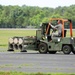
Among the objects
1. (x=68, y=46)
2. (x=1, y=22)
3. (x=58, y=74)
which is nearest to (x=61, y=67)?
(x=58, y=74)

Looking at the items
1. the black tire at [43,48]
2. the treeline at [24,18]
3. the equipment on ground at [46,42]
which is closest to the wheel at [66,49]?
the equipment on ground at [46,42]

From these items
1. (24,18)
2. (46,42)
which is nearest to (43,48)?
(46,42)

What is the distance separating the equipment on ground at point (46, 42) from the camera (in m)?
29.6

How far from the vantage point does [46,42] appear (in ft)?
98.8

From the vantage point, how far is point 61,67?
1961 cm

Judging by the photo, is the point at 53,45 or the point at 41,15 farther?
the point at 41,15

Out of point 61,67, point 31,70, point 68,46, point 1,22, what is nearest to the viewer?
point 31,70

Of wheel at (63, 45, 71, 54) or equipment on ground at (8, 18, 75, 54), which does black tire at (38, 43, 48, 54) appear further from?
wheel at (63, 45, 71, 54)

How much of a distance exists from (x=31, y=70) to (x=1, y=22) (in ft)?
483

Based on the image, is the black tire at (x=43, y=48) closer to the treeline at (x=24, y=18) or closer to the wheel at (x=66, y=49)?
the wheel at (x=66, y=49)

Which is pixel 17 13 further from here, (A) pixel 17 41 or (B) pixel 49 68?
(B) pixel 49 68

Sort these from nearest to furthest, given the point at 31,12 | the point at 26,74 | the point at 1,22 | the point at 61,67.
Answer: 1. the point at 26,74
2. the point at 61,67
3. the point at 1,22
4. the point at 31,12

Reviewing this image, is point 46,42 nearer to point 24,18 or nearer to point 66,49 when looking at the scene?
point 66,49

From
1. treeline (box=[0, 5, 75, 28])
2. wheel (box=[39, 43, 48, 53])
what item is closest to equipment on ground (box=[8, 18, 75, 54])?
wheel (box=[39, 43, 48, 53])
